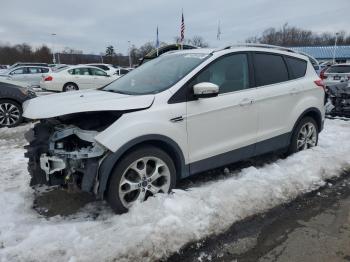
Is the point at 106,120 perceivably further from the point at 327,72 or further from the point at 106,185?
the point at 327,72

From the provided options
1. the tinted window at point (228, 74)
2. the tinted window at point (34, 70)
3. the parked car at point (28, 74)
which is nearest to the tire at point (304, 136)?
the tinted window at point (228, 74)

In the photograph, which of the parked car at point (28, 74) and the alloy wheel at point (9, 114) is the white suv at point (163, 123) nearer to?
the alloy wheel at point (9, 114)

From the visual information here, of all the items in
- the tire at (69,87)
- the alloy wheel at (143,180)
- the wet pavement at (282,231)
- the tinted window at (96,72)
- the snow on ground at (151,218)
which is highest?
the tinted window at (96,72)

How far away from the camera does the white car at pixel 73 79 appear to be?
17031mm

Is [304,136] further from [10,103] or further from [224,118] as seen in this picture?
[10,103]

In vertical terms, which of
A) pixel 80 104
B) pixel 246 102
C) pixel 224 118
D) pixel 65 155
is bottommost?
pixel 65 155

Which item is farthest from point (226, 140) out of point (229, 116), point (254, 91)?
point (254, 91)

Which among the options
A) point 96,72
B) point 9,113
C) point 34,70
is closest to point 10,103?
point 9,113

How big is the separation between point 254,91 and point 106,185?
2.39m

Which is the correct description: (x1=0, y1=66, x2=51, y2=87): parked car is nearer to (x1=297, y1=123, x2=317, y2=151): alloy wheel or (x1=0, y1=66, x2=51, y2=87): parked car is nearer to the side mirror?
(x1=297, y1=123, x2=317, y2=151): alloy wheel

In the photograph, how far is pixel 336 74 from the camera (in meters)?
12.4

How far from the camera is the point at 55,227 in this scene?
138 inches

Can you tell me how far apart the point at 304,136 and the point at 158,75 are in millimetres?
2738

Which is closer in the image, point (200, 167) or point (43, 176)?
point (43, 176)
